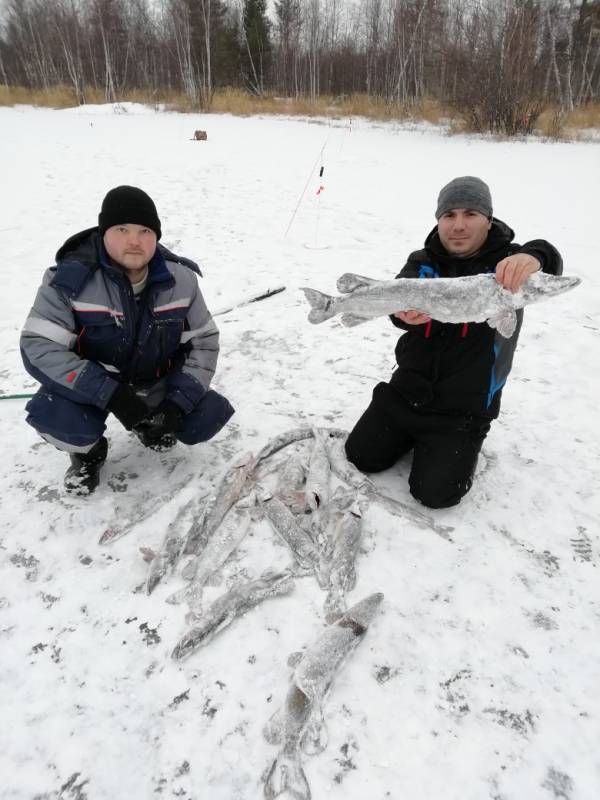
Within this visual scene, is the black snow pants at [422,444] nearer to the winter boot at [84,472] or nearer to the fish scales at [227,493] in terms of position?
the fish scales at [227,493]

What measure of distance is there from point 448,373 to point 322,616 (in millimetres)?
1583

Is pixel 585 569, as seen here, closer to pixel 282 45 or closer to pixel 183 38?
pixel 183 38

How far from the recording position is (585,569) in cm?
245

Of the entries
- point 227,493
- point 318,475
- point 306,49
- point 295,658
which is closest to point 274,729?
point 295,658

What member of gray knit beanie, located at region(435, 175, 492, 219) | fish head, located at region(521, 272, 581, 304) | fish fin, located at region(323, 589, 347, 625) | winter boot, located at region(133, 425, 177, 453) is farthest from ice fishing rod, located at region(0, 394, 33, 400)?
fish head, located at region(521, 272, 581, 304)

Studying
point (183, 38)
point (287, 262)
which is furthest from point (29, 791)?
point (183, 38)

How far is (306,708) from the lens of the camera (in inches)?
71.1

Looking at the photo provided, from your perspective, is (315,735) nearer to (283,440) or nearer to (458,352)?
(283,440)

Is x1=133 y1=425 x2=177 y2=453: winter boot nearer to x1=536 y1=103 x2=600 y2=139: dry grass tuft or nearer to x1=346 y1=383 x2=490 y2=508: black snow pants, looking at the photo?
x1=346 y1=383 x2=490 y2=508: black snow pants

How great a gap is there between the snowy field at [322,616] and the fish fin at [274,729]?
3 centimetres

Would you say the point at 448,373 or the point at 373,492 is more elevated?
the point at 448,373

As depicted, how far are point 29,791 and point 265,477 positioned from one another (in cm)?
176

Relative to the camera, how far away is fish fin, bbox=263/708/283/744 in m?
1.75

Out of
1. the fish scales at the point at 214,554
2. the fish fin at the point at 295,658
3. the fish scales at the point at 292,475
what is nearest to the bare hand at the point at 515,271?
the fish scales at the point at 292,475
